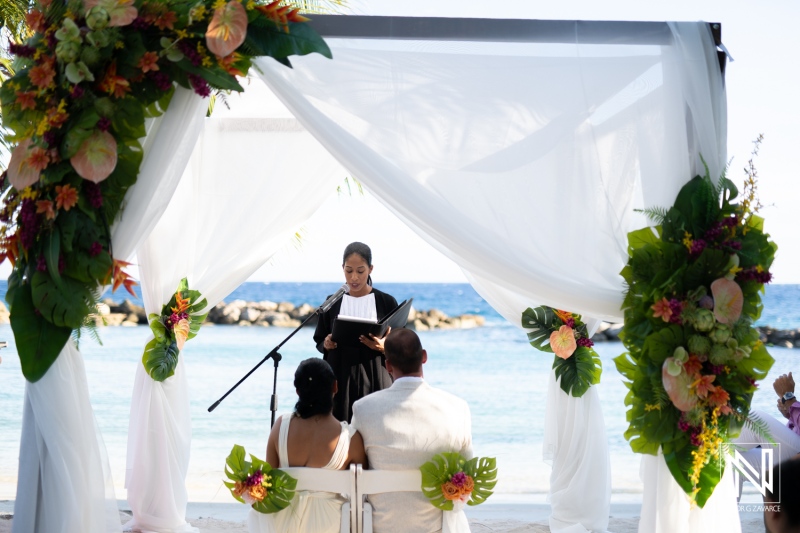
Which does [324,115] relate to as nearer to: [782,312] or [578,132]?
[578,132]

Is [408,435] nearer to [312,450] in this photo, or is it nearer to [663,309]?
[312,450]

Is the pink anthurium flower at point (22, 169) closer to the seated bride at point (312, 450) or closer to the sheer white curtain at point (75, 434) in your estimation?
the sheer white curtain at point (75, 434)

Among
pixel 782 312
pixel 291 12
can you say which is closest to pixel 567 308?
pixel 291 12

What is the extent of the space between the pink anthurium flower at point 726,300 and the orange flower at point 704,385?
0.69ft

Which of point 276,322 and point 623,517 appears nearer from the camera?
point 623,517

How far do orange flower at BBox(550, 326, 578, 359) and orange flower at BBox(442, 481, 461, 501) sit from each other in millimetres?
1573

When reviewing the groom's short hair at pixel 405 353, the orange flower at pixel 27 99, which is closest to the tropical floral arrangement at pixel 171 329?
the orange flower at pixel 27 99

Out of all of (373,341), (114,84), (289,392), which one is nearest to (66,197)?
(114,84)

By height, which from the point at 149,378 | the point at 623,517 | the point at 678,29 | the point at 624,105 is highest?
the point at 678,29

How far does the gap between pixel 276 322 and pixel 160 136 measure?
18457 millimetres

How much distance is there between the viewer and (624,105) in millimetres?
3207

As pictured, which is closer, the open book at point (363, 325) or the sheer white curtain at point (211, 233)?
Result: the open book at point (363, 325)

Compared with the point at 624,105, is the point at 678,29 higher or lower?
higher

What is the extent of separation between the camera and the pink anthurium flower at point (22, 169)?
9.75 ft
